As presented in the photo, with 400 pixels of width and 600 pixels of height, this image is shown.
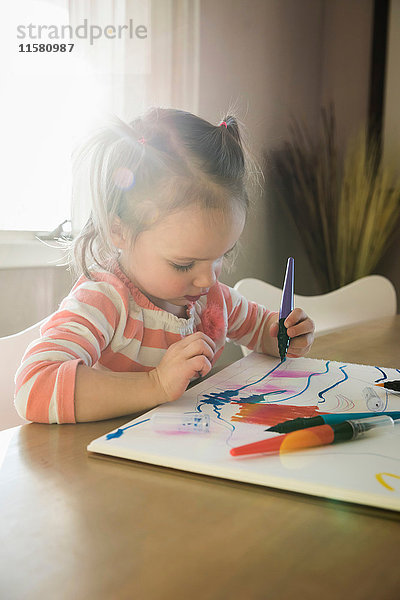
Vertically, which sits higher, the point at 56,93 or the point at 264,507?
the point at 56,93

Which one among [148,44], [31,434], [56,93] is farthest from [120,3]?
[31,434]

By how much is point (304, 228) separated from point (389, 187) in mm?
414

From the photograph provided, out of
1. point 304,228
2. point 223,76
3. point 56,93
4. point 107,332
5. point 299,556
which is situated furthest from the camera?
point 304,228

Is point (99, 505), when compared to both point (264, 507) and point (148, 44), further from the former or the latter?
point (148, 44)

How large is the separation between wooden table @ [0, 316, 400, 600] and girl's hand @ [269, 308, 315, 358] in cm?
40

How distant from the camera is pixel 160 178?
683 millimetres

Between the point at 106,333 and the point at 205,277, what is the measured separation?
141 mm

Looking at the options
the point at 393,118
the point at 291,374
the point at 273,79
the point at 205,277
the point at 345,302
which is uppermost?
the point at 273,79

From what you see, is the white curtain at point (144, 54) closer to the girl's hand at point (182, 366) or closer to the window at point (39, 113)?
the window at point (39, 113)

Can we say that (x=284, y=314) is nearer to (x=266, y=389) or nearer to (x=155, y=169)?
(x=266, y=389)

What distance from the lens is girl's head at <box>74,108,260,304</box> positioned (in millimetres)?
675

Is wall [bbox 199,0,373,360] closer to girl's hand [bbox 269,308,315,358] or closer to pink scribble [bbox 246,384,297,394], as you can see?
girl's hand [bbox 269,308,315,358]

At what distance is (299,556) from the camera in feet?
0.96

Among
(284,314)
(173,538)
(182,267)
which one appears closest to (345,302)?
(284,314)
